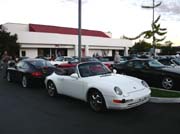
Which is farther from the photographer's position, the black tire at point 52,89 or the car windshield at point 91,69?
the black tire at point 52,89

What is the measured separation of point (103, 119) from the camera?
638 centimetres

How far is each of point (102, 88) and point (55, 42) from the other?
40.1m

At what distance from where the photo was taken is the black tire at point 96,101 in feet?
22.6

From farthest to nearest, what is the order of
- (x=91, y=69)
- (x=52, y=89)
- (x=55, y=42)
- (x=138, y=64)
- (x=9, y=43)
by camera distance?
(x=55, y=42)
(x=9, y=43)
(x=138, y=64)
(x=52, y=89)
(x=91, y=69)

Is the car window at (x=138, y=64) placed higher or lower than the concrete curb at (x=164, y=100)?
higher

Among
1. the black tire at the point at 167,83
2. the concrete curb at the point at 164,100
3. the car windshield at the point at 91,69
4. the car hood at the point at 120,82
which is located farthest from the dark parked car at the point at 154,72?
the car hood at the point at 120,82

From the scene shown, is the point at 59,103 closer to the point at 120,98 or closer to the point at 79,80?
the point at 79,80

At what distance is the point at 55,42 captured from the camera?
46031 millimetres

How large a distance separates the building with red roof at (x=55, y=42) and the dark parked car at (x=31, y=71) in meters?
Result: 29.9

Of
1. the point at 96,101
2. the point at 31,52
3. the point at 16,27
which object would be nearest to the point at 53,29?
the point at 16,27

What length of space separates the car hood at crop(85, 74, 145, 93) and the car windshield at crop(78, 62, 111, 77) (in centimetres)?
42

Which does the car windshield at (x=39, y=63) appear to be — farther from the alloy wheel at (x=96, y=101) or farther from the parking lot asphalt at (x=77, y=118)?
the alloy wheel at (x=96, y=101)

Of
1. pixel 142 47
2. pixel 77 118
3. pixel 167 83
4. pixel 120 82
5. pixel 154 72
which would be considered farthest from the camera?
pixel 142 47

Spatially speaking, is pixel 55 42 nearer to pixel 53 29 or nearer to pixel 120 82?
pixel 53 29
